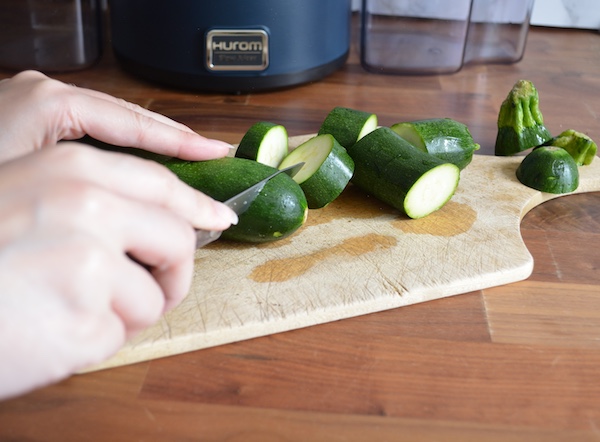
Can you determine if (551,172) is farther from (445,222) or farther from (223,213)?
(223,213)

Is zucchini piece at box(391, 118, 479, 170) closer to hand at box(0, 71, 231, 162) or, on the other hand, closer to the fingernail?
hand at box(0, 71, 231, 162)

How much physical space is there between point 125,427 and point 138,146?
0.51 metres

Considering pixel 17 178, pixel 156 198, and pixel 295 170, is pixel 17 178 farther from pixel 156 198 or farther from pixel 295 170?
pixel 295 170

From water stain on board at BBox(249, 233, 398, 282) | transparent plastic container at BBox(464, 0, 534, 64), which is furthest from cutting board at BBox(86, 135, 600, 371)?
transparent plastic container at BBox(464, 0, 534, 64)

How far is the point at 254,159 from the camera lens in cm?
137

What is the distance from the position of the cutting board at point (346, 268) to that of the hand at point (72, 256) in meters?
0.32

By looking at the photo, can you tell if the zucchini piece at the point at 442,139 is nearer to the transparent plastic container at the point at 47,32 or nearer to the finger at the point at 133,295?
the finger at the point at 133,295

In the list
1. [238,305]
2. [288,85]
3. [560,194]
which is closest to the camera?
[238,305]

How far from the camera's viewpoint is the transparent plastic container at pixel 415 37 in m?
2.07

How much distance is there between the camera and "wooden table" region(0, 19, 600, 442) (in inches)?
34.8

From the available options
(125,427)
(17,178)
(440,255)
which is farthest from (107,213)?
(440,255)

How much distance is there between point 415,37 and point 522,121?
641 mm

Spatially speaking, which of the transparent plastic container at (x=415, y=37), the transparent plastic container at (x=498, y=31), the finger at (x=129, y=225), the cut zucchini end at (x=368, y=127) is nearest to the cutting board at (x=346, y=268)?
the cut zucchini end at (x=368, y=127)

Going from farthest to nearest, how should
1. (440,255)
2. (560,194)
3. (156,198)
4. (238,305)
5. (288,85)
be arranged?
(288,85)
(560,194)
(440,255)
(238,305)
(156,198)
